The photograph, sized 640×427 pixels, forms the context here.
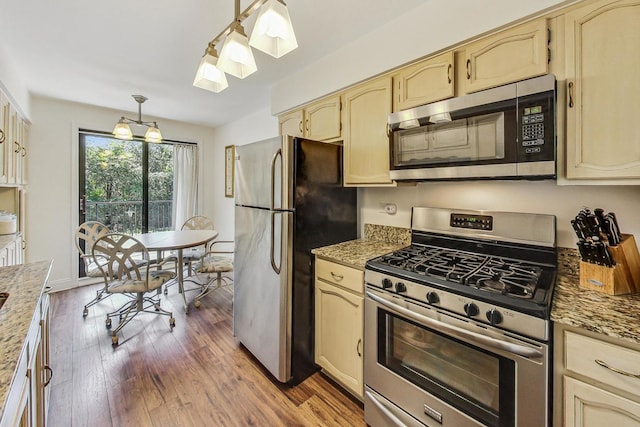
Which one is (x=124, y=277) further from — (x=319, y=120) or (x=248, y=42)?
(x=248, y=42)

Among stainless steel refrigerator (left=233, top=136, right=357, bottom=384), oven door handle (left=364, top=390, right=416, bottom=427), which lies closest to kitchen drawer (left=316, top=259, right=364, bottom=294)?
stainless steel refrigerator (left=233, top=136, right=357, bottom=384)

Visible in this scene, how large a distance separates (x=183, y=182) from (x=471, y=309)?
4548mm

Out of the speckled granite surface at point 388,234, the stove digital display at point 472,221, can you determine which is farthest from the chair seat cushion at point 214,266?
the stove digital display at point 472,221

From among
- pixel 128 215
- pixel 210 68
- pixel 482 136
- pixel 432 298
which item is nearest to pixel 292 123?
pixel 210 68

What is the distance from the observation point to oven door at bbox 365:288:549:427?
3.41ft

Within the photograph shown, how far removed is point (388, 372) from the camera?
1.47 meters

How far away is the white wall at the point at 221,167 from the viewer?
4.02 m

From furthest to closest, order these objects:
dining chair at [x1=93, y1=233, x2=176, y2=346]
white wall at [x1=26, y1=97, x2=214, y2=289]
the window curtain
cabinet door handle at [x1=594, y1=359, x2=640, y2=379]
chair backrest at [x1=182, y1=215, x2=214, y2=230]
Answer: the window curtain, chair backrest at [x1=182, y1=215, x2=214, y2=230], white wall at [x1=26, y1=97, x2=214, y2=289], dining chair at [x1=93, y1=233, x2=176, y2=346], cabinet door handle at [x1=594, y1=359, x2=640, y2=379]

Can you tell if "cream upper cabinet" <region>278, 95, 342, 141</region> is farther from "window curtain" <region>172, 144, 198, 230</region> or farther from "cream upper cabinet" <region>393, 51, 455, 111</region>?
"window curtain" <region>172, 144, 198, 230</region>

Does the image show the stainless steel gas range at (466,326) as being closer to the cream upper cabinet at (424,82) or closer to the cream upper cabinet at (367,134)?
the cream upper cabinet at (367,134)

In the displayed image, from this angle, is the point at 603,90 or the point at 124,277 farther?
the point at 124,277

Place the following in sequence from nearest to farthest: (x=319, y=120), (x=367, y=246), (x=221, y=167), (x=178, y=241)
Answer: (x=367, y=246), (x=319, y=120), (x=178, y=241), (x=221, y=167)

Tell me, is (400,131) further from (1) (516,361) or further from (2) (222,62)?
(1) (516,361)

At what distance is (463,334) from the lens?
118 cm
